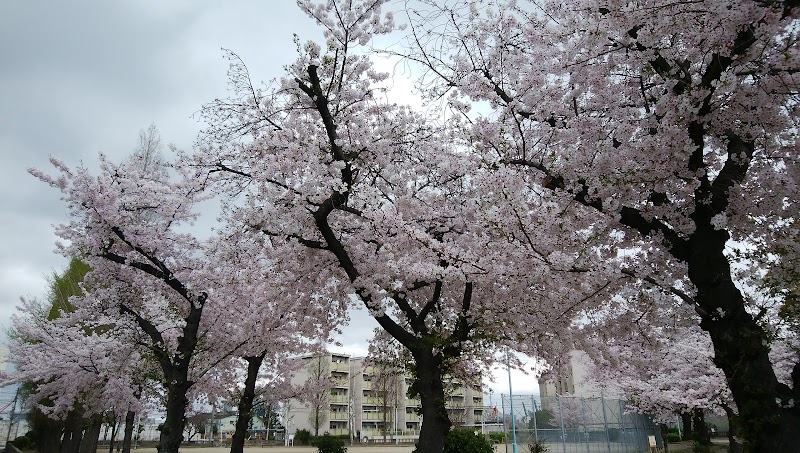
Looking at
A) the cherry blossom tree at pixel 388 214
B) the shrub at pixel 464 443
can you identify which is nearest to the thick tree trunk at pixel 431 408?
the cherry blossom tree at pixel 388 214

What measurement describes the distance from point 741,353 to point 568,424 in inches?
530

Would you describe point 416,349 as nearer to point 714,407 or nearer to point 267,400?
point 267,400

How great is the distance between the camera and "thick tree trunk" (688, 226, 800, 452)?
463 cm

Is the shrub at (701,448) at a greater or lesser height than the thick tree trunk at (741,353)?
lesser

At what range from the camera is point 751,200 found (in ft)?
18.2

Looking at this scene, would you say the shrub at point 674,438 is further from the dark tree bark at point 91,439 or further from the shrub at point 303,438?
the dark tree bark at point 91,439

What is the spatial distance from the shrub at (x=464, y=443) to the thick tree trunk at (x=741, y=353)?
7.06 metres

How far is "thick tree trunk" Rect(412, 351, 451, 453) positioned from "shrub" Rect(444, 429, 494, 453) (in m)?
2.74

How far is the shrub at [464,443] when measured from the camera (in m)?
10.9

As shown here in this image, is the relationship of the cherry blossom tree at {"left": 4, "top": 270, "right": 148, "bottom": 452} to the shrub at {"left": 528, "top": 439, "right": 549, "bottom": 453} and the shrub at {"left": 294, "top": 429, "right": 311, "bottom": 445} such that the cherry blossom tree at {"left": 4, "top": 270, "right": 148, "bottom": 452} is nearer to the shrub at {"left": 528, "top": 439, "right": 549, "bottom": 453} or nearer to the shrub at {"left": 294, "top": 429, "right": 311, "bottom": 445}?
the shrub at {"left": 528, "top": 439, "right": 549, "bottom": 453}

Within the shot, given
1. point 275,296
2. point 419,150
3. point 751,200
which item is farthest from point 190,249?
point 751,200

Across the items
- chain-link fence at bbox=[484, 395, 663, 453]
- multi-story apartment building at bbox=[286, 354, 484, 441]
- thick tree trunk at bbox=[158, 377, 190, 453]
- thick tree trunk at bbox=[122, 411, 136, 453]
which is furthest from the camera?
multi-story apartment building at bbox=[286, 354, 484, 441]

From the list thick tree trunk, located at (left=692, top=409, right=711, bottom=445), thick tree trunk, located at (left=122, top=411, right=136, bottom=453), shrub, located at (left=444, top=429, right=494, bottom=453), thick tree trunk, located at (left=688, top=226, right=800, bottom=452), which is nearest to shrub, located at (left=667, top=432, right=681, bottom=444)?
thick tree trunk, located at (left=692, top=409, right=711, bottom=445)

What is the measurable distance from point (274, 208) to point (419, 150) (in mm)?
3103
